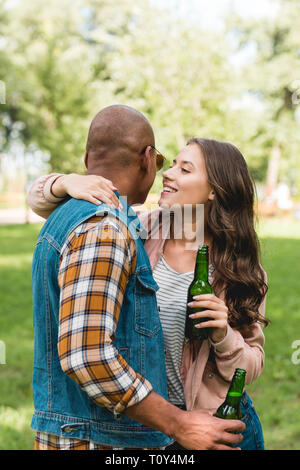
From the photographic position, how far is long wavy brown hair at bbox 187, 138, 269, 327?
237cm

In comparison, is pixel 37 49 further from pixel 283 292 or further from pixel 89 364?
pixel 89 364

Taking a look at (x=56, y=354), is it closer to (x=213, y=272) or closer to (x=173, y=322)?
A: (x=173, y=322)

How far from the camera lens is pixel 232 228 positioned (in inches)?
97.9

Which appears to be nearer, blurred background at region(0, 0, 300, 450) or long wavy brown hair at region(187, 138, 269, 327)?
long wavy brown hair at region(187, 138, 269, 327)

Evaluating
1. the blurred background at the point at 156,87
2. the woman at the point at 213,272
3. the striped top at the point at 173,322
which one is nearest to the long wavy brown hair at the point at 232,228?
the woman at the point at 213,272

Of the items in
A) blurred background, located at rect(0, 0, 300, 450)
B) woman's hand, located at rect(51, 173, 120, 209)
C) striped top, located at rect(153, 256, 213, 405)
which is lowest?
striped top, located at rect(153, 256, 213, 405)

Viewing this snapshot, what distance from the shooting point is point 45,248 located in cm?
174

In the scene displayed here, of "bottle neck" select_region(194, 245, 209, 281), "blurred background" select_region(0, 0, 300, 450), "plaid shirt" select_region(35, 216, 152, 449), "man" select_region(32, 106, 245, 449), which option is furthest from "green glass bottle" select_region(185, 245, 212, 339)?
"blurred background" select_region(0, 0, 300, 450)

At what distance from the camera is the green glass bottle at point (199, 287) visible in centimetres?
212

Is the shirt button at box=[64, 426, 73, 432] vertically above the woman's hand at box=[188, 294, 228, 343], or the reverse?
the woman's hand at box=[188, 294, 228, 343]

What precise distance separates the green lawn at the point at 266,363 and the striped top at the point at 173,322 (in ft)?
2.50

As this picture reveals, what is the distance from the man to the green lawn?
130 centimetres

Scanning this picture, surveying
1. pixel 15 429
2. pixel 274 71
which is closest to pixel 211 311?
pixel 15 429

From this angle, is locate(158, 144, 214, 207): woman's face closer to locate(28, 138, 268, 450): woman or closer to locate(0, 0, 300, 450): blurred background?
locate(28, 138, 268, 450): woman
